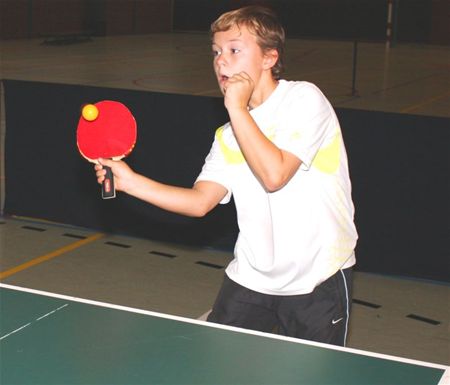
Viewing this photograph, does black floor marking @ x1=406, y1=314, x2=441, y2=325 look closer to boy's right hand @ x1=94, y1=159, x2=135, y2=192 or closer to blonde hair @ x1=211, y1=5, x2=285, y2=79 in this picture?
blonde hair @ x1=211, y1=5, x2=285, y2=79

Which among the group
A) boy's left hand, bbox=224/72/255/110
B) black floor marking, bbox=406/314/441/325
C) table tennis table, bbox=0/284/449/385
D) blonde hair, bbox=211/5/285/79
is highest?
blonde hair, bbox=211/5/285/79

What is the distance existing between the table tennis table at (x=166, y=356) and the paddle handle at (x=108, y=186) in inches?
12.9

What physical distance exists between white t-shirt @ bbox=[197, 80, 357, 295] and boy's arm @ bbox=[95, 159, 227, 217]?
49 mm

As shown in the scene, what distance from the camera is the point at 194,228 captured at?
5926mm

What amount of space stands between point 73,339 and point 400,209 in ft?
11.2

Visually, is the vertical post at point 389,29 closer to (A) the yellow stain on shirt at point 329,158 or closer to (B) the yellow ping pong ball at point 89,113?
(A) the yellow stain on shirt at point 329,158

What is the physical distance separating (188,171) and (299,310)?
11.0ft

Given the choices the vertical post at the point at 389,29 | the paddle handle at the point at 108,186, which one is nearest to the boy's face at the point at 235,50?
the paddle handle at the point at 108,186

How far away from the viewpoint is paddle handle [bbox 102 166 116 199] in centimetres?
229

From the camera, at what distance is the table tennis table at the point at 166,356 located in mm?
1966

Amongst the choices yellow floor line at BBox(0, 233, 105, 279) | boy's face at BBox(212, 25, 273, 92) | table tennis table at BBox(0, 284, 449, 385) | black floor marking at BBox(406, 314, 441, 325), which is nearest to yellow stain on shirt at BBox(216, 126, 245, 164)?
boy's face at BBox(212, 25, 273, 92)

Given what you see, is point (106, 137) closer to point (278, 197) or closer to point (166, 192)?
point (166, 192)

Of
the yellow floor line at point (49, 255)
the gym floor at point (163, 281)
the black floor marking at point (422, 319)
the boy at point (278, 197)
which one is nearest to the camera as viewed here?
the boy at point (278, 197)

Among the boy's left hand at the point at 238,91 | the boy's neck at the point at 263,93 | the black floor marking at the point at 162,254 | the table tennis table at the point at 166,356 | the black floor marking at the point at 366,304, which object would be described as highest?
the boy's left hand at the point at 238,91
